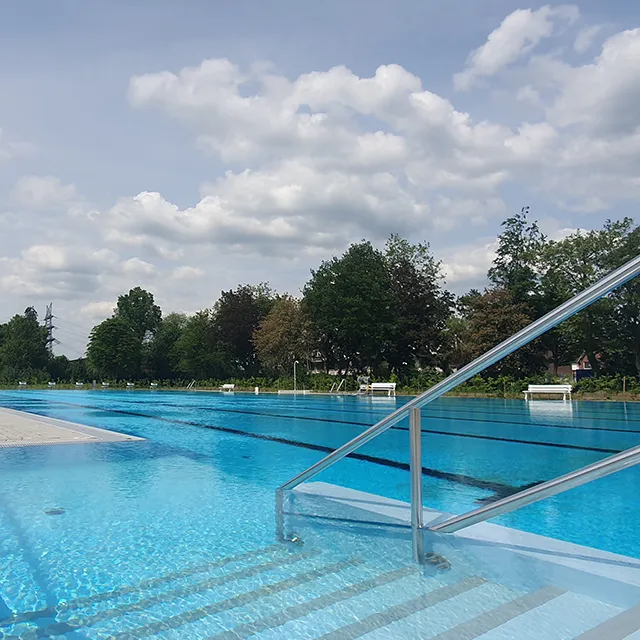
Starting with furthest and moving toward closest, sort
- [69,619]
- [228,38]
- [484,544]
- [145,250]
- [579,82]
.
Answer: [145,250]
[228,38]
[579,82]
[484,544]
[69,619]

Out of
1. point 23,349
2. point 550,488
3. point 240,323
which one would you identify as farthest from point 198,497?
point 23,349

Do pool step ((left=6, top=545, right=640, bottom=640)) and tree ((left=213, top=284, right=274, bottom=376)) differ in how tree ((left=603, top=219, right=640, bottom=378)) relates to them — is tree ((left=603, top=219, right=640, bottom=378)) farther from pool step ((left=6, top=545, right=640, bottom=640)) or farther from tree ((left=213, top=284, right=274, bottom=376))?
tree ((left=213, top=284, right=274, bottom=376))

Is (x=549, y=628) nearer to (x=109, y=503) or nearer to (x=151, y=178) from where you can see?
(x=109, y=503)

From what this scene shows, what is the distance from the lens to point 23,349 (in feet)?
181

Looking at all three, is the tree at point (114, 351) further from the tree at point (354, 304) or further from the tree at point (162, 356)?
the tree at point (354, 304)

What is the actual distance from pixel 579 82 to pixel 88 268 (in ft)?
72.3

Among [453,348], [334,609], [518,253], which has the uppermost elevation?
[518,253]

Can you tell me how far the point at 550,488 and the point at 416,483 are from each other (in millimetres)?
944

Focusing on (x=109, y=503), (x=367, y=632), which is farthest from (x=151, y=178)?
(x=367, y=632)

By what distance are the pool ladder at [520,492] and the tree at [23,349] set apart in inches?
2189

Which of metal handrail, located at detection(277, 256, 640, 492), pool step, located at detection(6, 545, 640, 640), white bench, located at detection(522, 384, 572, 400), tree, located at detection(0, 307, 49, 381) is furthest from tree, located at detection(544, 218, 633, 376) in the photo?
tree, located at detection(0, 307, 49, 381)

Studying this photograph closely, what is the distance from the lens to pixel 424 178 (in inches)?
616

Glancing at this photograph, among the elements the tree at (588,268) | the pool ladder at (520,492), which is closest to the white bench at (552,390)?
the tree at (588,268)

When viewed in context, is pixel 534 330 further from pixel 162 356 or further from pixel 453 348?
pixel 162 356
